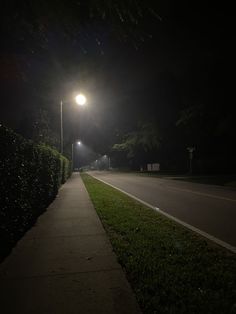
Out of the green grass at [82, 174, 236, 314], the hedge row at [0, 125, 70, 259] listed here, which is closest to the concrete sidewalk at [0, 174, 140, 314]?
A: the green grass at [82, 174, 236, 314]

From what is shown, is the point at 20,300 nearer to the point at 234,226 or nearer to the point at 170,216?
the point at 234,226

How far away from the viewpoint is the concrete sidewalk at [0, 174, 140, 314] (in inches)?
154

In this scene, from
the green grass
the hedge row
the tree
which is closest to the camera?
the green grass

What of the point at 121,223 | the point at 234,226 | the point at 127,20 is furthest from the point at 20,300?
the point at 234,226

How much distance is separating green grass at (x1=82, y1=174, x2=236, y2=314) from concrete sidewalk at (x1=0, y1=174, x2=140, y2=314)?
222mm

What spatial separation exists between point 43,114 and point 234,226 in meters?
17.9

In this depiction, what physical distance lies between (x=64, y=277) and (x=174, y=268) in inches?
64.2

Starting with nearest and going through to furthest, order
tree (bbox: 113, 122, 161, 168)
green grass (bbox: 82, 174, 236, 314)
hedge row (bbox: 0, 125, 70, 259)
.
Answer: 1. green grass (bbox: 82, 174, 236, 314)
2. hedge row (bbox: 0, 125, 70, 259)
3. tree (bbox: 113, 122, 161, 168)

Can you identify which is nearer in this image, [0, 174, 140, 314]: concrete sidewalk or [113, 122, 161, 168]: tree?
[0, 174, 140, 314]: concrete sidewalk

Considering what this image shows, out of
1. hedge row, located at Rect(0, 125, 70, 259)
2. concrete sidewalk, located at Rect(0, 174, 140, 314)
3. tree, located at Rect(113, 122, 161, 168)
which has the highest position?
tree, located at Rect(113, 122, 161, 168)

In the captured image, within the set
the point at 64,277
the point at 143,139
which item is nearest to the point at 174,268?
the point at 64,277

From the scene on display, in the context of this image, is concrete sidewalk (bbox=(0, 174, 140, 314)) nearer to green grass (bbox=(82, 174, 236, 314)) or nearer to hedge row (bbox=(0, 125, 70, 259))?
green grass (bbox=(82, 174, 236, 314))

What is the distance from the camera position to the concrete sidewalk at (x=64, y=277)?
3908 mm

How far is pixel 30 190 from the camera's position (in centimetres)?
816
